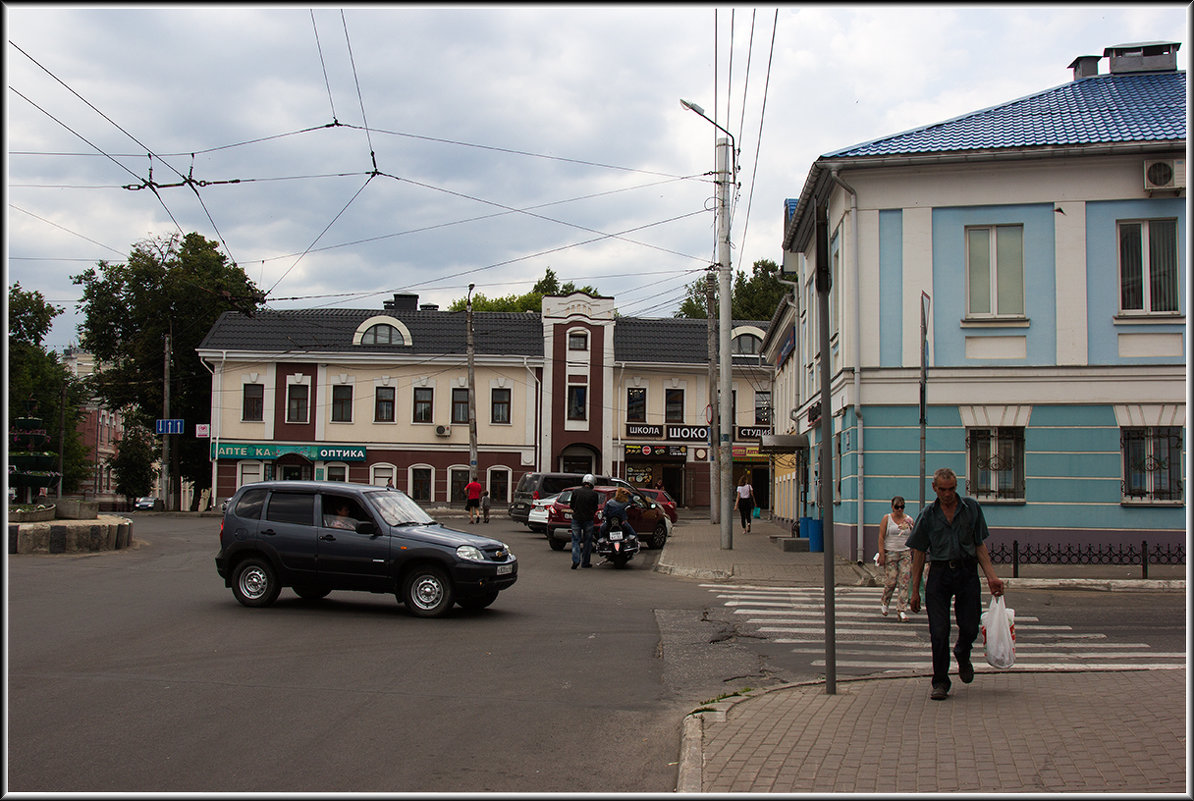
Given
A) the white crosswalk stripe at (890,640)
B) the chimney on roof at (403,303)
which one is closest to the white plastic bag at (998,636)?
the white crosswalk stripe at (890,640)

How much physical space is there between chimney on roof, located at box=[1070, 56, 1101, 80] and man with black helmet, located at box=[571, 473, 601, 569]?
53.3 ft

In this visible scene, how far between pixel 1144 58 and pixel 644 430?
2997cm

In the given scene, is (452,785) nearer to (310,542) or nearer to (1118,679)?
(1118,679)

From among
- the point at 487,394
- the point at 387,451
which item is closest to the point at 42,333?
the point at 387,451

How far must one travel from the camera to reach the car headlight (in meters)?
13.2

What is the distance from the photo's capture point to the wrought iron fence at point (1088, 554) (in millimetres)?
19516

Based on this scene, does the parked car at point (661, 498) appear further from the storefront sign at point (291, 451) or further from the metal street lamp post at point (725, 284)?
the storefront sign at point (291, 451)

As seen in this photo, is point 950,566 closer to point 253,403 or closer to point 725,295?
point 725,295

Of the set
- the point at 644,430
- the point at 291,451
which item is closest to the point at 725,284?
the point at 644,430

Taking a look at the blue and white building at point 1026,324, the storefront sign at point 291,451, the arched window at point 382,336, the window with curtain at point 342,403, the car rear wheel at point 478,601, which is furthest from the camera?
the arched window at point 382,336

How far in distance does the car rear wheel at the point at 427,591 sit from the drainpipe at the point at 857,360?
33.7 ft

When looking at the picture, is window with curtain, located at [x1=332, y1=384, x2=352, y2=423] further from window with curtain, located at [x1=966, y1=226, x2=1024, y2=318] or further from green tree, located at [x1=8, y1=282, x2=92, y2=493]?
window with curtain, located at [x1=966, y1=226, x2=1024, y2=318]

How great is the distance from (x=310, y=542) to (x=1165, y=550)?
15.9 m

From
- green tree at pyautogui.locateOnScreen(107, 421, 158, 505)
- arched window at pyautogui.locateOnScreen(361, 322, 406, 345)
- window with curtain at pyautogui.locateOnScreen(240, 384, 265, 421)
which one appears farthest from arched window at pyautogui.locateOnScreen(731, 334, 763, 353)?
green tree at pyautogui.locateOnScreen(107, 421, 158, 505)
